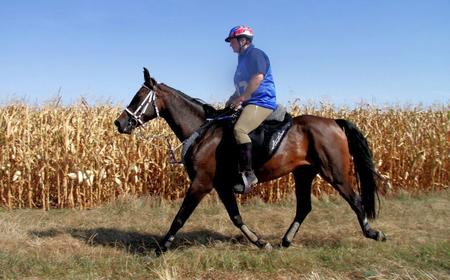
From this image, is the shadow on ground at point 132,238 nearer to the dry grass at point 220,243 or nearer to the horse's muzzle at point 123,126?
→ the dry grass at point 220,243

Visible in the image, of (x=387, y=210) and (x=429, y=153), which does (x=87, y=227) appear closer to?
(x=387, y=210)

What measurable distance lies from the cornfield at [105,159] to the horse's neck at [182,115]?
2.68 metres

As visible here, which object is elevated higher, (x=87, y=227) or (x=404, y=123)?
(x=404, y=123)

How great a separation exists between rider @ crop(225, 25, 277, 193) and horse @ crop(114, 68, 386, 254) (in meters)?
0.29

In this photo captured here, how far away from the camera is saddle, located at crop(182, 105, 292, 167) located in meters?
6.83

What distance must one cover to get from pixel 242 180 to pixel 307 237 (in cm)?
194

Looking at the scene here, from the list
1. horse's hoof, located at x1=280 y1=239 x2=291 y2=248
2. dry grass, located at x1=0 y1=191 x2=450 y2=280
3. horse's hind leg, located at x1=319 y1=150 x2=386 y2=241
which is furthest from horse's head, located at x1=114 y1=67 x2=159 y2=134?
horse's hoof, located at x1=280 y1=239 x2=291 y2=248

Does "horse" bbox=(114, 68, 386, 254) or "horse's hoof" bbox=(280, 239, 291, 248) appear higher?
"horse" bbox=(114, 68, 386, 254)

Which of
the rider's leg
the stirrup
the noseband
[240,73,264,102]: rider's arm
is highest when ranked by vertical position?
[240,73,264,102]: rider's arm

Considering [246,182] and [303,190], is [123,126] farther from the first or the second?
[303,190]

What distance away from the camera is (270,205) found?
34.1ft

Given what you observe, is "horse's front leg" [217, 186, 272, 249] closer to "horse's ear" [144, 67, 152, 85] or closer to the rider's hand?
the rider's hand

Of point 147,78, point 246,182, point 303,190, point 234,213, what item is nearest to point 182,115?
point 147,78

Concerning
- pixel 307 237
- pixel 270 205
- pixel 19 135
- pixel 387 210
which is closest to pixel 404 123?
pixel 387 210
